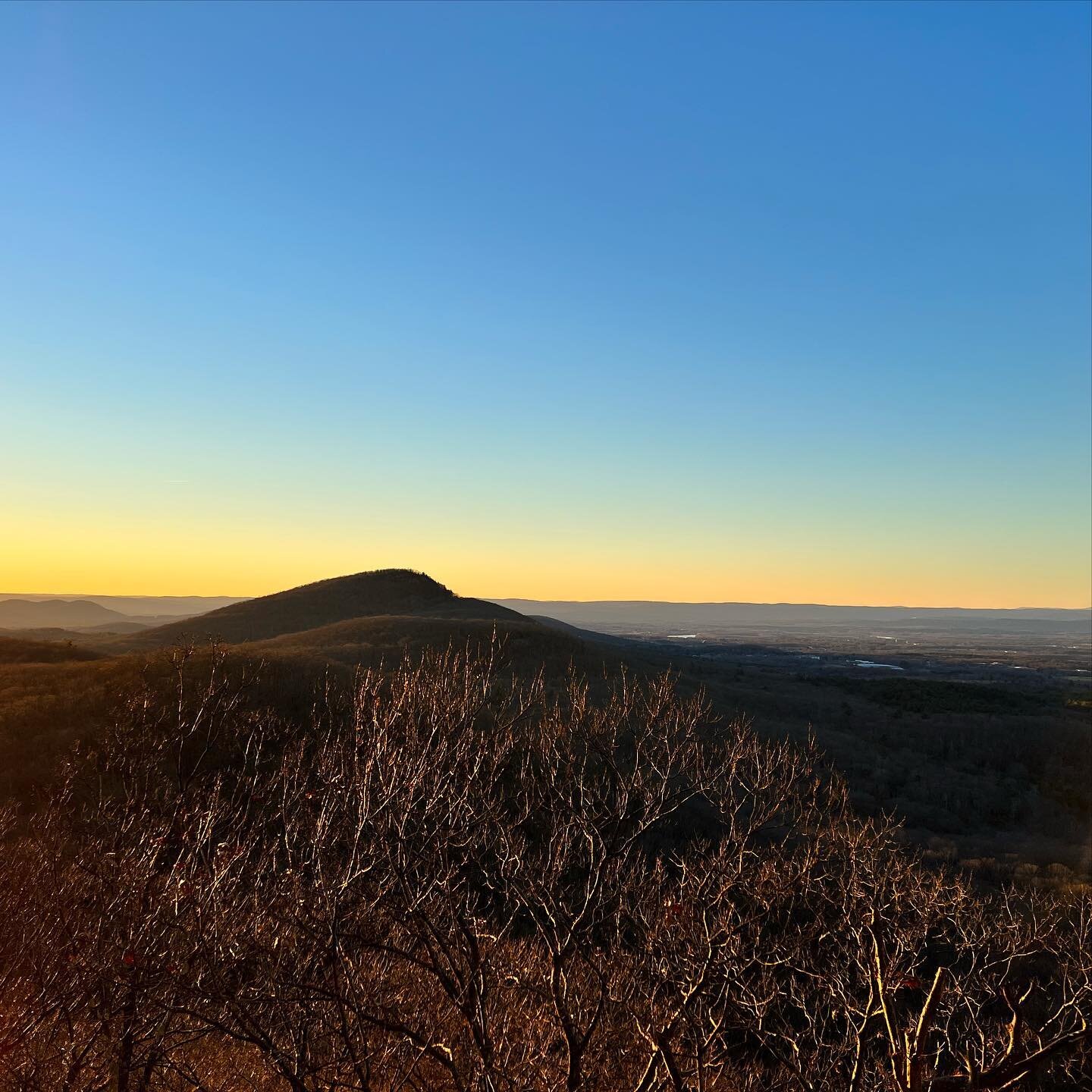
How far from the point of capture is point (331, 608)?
8181 cm

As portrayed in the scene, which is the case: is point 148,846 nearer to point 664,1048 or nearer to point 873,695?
point 664,1048

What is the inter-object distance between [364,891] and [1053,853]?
3091 cm

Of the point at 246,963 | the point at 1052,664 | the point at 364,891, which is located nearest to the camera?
the point at 246,963

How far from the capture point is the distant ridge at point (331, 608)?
2982 inches

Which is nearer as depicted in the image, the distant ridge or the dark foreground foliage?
the dark foreground foliage

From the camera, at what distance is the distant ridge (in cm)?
7575

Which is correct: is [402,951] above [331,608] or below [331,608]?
below

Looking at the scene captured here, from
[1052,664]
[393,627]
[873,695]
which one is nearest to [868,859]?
[393,627]

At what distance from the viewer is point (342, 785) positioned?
35.9 ft

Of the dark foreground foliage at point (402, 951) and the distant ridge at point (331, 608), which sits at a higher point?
the distant ridge at point (331, 608)

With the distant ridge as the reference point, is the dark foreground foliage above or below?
below

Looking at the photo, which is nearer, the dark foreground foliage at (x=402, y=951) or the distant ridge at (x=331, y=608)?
the dark foreground foliage at (x=402, y=951)

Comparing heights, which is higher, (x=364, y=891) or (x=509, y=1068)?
(x=364, y=891)

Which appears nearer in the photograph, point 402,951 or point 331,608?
point 402,951
